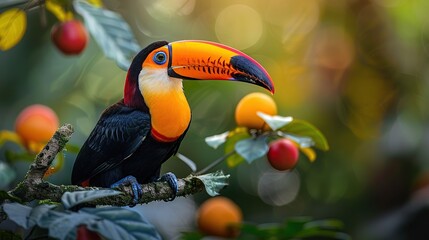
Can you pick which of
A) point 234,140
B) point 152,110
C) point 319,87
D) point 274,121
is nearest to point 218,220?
point 234,140

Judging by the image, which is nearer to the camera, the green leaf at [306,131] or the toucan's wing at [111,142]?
the toucan's wing at [111,142]

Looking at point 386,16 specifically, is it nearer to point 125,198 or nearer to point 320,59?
point 320,59

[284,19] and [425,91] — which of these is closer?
[425,91]

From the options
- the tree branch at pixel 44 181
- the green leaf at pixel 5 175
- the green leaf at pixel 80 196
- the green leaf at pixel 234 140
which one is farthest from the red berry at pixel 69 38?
the green leaf at pixel 80 196

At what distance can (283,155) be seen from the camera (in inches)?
57.7

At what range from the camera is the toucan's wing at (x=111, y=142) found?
1.35 metres

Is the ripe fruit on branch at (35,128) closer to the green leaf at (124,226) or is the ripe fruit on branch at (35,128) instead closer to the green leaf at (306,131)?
the green leaf at (306,131)

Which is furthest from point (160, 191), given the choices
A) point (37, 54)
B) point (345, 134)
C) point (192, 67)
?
point (345, 134)

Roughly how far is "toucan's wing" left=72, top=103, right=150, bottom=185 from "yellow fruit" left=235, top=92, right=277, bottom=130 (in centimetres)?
22

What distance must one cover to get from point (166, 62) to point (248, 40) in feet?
7.31

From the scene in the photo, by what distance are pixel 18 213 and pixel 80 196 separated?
8 centimetres

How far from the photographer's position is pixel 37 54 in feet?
10.2

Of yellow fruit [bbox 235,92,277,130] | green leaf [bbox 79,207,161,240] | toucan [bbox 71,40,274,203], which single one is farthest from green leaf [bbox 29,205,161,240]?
yellow fruit [bbox 235,92,277,130]

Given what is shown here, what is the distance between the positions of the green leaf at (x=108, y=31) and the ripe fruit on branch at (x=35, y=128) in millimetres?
182
